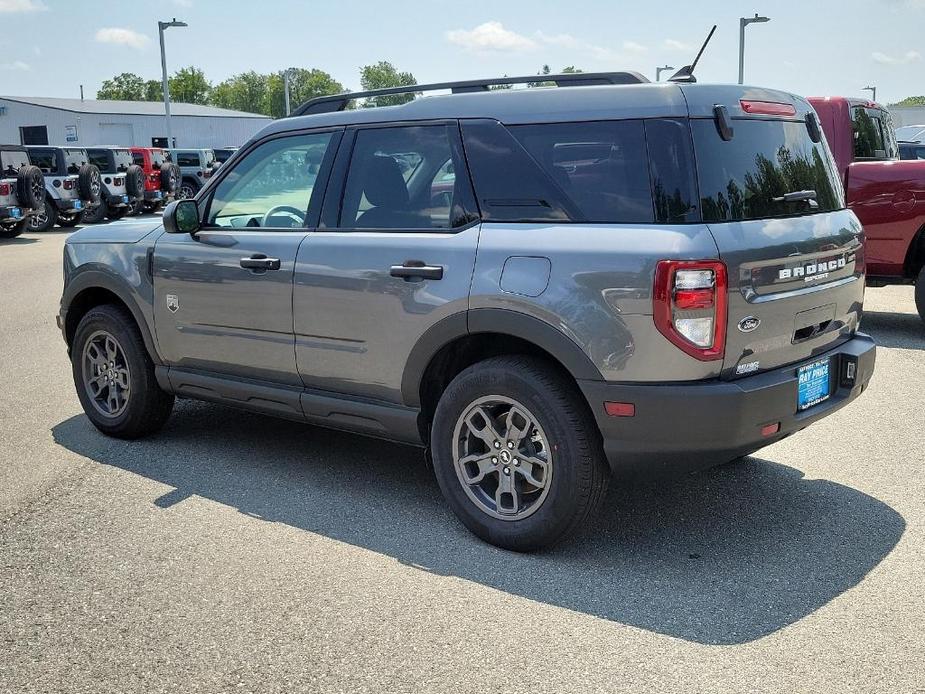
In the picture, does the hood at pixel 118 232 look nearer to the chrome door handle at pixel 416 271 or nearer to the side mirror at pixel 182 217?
the side mirror at pixel 182 217

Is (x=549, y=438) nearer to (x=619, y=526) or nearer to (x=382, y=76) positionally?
(x=619, y=526)

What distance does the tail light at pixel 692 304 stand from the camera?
139 inches

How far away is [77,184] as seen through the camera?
23.5 meters

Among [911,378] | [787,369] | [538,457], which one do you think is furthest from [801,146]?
[911,378]

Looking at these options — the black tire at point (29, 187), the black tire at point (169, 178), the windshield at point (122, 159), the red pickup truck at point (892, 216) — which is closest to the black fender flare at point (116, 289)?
the red pickup truck at point (892, 216)

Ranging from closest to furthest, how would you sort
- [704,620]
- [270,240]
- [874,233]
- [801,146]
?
[704,620] < [801,146] < [270,240] < [874,233]

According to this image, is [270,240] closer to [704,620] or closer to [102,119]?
[704,620]

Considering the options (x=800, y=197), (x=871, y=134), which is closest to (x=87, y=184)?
(x=871, y=134)

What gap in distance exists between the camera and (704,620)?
11.3 feet

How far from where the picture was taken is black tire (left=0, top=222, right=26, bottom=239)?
20830 millimetres

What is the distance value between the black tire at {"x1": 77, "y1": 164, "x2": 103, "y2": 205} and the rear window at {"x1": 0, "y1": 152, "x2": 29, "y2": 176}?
1968 mm

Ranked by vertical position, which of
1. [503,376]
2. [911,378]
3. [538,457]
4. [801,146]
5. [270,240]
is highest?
[801,146]

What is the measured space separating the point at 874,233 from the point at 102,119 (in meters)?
67.9

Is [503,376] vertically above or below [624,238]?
below
